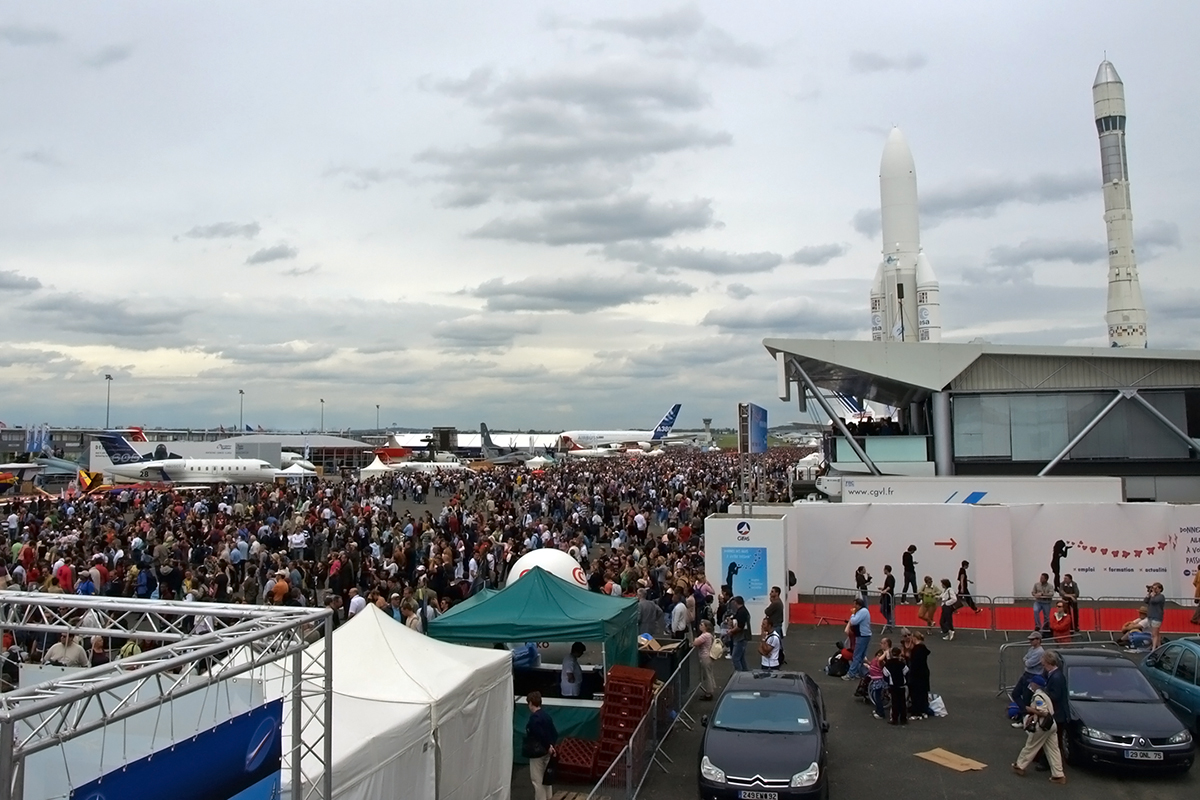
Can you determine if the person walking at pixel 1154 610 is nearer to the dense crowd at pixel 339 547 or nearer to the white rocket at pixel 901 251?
the dense crowd at pixel 339 547

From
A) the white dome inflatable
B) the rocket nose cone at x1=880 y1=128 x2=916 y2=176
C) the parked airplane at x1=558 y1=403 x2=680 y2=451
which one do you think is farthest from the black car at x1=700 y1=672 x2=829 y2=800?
the parked airplane at x1=558 y1=403 x2=680 y2=451

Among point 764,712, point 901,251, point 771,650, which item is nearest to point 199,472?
point 901,251

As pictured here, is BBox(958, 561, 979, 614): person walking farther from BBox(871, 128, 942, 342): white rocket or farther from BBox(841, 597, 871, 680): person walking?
BBox(871, 128, 942, 342): white rocket

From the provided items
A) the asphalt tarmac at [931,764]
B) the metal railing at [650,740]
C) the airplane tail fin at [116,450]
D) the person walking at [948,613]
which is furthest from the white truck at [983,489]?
the airplane tail fin at [116,450]

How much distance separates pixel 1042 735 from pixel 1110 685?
4.27 feet

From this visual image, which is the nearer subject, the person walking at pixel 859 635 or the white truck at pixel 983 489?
the person walking at pixel 859 635

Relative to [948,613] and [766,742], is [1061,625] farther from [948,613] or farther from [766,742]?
[766,742]

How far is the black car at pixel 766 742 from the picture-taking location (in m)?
8.58

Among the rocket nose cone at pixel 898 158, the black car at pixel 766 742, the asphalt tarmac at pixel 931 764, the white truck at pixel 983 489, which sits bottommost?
the asphalt tarmac at pixel 931 764

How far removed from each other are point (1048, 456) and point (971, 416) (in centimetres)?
259

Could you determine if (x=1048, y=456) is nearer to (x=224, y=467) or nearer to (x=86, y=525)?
→ (x=86, y=525)

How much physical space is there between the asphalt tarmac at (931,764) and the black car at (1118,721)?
12.6 inches

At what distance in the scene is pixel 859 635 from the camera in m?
13.9

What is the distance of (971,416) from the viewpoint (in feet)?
90.3
